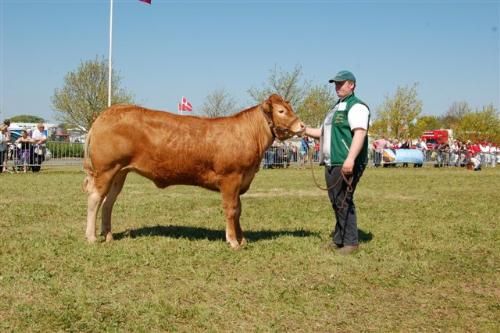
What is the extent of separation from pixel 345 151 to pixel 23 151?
20.3 metres

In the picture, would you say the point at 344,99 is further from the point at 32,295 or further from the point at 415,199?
the point at 415,199

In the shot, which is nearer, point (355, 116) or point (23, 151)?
point (355, 116)

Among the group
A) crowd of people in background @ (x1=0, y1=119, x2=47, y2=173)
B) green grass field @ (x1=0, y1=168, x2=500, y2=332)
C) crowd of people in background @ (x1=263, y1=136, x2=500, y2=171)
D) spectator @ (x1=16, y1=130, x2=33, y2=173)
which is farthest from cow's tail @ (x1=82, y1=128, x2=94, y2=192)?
crowd of people in background @ (x1=263, y1=136, x2=500, y2=171)

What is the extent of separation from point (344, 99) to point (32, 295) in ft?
14.9

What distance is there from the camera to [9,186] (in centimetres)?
1558

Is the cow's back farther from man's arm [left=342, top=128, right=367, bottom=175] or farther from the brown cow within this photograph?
man's arm [left=342, top=128, right=367, bottom=175]

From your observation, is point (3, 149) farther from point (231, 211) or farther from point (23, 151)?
point (231, 211)

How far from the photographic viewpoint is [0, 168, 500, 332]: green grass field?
15.3ft

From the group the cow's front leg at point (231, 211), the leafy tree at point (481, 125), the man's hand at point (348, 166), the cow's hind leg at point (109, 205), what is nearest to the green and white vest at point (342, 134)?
the man's hand at point (348, 166)

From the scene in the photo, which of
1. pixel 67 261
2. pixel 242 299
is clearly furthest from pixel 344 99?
pixel 67 261

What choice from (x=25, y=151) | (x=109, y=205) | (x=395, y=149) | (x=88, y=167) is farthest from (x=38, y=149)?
(x=395, y=149)

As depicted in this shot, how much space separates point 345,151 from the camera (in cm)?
732

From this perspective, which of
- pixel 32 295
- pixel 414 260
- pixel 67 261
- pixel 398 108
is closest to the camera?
pixel 32 295

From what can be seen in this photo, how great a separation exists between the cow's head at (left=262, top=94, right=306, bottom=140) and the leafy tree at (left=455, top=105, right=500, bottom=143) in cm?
6293
